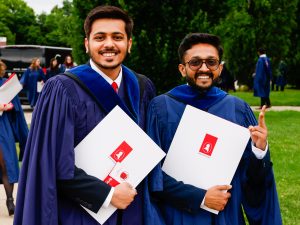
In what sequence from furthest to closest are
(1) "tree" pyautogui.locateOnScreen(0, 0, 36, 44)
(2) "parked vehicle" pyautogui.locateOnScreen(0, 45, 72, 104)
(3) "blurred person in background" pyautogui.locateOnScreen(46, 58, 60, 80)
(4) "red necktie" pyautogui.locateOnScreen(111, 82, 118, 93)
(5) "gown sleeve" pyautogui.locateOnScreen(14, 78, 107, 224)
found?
1. (1) "tree" pyautogui.locateOnScreen(0, 0, 36, 44)
2. (2) "parked vehicle" pyautogui.locateOnScreen(0, 45, 72, 104)
3. (3) "blurred person in background" pyautogui.locateOnScreen(46, 58, 60, 80)
4. (4) "red necktie" pyautogui.locateOnScreen(111, 82, 118, 93)
5. (5) "gown sleeve" pyautogui.locateOnScreen(14, 78, 107, 224)

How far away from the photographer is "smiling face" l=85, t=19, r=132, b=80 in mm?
3037

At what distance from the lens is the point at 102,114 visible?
301 cm

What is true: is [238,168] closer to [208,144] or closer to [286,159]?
[208,144]

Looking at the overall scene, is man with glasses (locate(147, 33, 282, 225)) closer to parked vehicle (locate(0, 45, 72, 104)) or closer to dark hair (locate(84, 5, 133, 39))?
dark hair (locate(84, 5, 133, 39))

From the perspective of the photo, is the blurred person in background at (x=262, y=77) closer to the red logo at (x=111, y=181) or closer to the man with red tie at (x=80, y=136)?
the man with red tie at (x=80, y=136)

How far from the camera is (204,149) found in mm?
3279

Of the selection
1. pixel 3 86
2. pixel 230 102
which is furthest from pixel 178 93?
pixel 3 86

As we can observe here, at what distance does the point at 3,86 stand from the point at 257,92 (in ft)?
38.0

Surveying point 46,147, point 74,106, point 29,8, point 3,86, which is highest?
point 74,106

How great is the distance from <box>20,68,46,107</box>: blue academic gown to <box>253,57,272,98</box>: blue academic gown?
6129 millimetres

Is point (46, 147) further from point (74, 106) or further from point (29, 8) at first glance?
point (29, 8)

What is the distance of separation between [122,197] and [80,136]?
1.19 ft

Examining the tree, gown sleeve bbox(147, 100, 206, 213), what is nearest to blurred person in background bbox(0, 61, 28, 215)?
gown sleeve bbox(147, 100, 206, 213)

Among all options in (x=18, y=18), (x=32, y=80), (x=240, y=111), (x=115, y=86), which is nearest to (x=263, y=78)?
(x=32, y=80)
